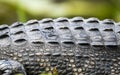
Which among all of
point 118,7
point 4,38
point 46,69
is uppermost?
point 118,7

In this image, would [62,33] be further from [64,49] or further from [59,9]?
[59,9]

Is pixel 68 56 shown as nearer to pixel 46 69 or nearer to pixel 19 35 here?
pixel 46 69

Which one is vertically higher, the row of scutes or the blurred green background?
the blurred green background

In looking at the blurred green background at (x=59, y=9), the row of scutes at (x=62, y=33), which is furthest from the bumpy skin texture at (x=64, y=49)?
the blurred green background at (x=59, y=9)

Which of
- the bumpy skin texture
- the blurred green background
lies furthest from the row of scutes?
→ the blurred green background

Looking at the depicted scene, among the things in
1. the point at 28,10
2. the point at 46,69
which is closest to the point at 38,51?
the point at 46,69

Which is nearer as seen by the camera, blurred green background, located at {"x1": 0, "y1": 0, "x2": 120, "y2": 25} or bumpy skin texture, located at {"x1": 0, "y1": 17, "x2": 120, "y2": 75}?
bumpy skin texture, located at {"x1": 0, "y1": 17, "x2": 120, "y2": 75}

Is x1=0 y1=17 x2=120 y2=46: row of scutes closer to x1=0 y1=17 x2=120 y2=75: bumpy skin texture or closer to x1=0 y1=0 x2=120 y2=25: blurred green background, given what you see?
x1=0 y1=17 x2=120 y2=75: bumpy skin texture
